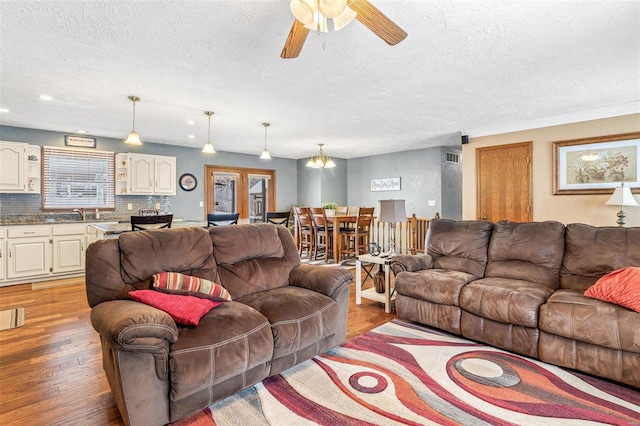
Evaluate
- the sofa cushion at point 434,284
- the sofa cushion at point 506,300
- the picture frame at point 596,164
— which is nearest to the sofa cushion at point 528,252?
the sofa cushion at point 506,300

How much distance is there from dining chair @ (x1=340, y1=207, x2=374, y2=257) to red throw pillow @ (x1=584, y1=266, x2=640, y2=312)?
4064 millimetres

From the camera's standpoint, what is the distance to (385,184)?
27.3 feet

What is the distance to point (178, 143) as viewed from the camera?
6477 millimetres

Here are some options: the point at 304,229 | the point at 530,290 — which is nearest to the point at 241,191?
the point at 304,229

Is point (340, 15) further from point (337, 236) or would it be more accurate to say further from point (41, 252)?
point (41, 252)

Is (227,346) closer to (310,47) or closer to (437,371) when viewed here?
(437,371)

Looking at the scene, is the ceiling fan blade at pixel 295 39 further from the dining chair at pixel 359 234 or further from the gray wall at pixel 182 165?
the gray wall at pixel 182 165

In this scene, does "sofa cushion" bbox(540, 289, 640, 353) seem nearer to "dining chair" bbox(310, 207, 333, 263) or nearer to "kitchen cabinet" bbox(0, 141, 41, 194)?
"dining chair" bbox(310, 207, 333, 263)

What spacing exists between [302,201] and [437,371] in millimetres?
6880

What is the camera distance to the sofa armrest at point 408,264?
337 cm

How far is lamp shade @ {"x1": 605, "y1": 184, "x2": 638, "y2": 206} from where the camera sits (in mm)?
3840

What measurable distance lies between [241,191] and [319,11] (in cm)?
650

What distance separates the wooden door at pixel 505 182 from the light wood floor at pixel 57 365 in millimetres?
2781

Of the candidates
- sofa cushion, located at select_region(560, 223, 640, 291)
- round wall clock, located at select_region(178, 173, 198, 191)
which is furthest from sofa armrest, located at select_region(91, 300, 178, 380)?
round wall clock, located at select_region(178, 173, 198, 191)
